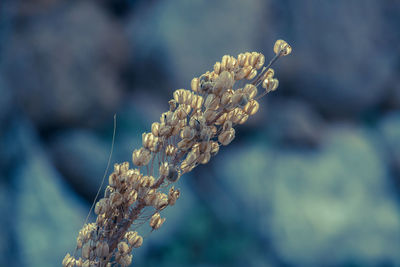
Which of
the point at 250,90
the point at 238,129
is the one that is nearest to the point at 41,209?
the point at 238,129

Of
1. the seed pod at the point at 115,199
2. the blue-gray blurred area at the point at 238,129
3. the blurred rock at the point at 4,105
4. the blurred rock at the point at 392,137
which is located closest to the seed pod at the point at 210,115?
the seed pod at the point at 115,199

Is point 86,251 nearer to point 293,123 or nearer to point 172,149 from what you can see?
point 172,149

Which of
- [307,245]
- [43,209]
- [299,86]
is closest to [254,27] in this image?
[299,86]

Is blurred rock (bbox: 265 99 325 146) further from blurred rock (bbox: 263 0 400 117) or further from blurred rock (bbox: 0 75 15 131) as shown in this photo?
blurred rock (bbox: 0 75 15 131)

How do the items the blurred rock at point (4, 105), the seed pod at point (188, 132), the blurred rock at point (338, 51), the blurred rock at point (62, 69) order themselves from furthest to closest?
1. the blurred rock at point (338, 51)
2. the blurred rock at point (62, 69)
3. the blurred rock at point (4, 105)
4. the seed pod at point (188, 132)

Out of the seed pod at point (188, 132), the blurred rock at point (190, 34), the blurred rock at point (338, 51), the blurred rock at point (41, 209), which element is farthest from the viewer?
the blurred rock at point (338, 51)

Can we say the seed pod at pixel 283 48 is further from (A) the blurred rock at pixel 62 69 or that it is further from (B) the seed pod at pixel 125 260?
(A) the blurred rock at pixel 62 69

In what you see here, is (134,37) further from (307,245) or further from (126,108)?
(307,245)
